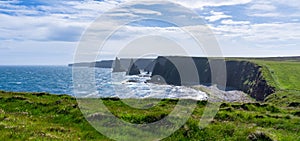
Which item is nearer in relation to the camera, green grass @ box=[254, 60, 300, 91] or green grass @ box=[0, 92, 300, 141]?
green grass @ box=[0, 92, 300, 141]

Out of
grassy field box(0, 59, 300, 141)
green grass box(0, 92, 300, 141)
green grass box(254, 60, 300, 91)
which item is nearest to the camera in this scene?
green grass box(0, 92, 300, 141)

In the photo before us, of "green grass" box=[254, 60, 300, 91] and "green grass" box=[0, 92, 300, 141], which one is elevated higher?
"green grass" box=[0, 92, 300, 141]

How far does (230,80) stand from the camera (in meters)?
193

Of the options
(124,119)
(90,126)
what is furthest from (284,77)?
(90,126)

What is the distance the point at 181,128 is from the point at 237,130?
3.73 meters

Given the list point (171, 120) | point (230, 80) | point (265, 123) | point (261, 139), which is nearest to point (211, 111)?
point (265, 123)

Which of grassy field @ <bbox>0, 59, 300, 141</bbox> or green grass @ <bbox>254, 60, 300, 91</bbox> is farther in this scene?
green grass @ <bbox>254, 60, 300, 91</bbox>

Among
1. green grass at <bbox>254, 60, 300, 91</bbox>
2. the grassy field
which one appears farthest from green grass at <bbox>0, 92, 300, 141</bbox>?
green grass at <bbox>254, 60, 300, 91</bbox>

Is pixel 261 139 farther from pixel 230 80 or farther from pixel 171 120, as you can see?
pixel 230 80

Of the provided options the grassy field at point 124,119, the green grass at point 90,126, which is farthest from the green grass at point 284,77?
→ the green grass at point 90,126

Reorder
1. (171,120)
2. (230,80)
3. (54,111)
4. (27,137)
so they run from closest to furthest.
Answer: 1. (27,137)
2. (171,120)
3. (54,111)
4. (230,80)

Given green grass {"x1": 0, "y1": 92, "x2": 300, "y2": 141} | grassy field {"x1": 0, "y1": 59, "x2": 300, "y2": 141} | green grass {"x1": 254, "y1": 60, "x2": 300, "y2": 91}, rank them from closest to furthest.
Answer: green grass {"x1": 0, "y1": 92, "x2": 300, "y2": 141} → grassy field {"x1": 0, "y1": 59, "x2": 300, "y2": 141} → green grass {"x1": 254, "y1": 60, "x2": 300, "y2": 91}

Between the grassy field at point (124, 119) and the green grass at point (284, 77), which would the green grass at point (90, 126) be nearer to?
the grassy field at point (124, 119)

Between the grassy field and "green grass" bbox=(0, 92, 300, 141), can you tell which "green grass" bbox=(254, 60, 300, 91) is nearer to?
the grassy field
